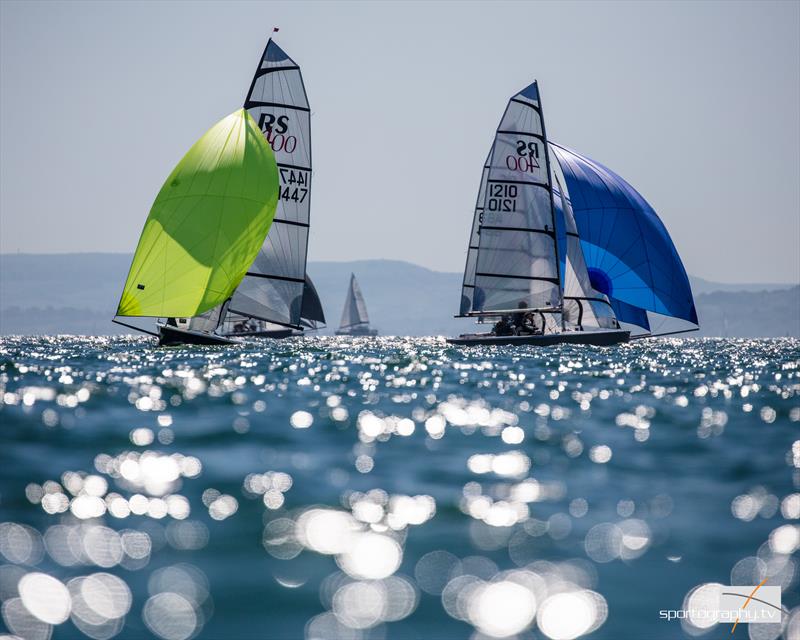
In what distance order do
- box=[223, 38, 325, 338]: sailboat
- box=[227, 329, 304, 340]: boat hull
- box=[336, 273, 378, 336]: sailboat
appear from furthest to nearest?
box=[336, 273, 378, 336]: sailboat → box=[227, 329, 304, 340]: boat hull → box=[223, 38, 325, 338]: sailboat

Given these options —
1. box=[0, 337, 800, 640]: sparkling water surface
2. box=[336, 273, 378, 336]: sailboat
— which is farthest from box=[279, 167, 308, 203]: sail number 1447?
box=[336, 273, 378, 336]: sailboat

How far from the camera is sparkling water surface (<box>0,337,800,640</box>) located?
18.7 ft

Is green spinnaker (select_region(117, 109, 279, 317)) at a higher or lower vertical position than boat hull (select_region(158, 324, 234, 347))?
higher

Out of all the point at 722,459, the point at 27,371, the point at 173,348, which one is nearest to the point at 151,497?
the point at 722,459

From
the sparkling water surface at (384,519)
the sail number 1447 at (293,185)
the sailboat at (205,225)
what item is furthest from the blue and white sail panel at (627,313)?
the sparkling water surface at (384,519)

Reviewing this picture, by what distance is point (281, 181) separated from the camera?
39.5 metres

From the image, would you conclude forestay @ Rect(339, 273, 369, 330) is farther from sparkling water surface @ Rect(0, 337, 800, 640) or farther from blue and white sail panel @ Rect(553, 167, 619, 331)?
sparkling water surface @ Rect(0, 337, 800, 640)

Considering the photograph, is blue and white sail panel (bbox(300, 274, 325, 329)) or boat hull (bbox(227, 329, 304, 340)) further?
blue and white sail panel (bbox(300, 274, 325, 329))

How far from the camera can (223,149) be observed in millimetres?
34625

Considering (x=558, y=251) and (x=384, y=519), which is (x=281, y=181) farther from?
(x=384, y=519)

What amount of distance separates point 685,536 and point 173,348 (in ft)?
106

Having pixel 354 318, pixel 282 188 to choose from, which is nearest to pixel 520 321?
pixel 282 188

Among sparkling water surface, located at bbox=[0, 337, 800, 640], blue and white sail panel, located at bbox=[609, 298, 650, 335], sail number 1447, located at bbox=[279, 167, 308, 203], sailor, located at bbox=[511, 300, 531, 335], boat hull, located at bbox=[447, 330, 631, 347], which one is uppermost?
sail number 1447, located at bbox=[279, 167, 308, 203]

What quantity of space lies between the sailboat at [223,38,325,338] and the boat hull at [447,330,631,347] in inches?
404
